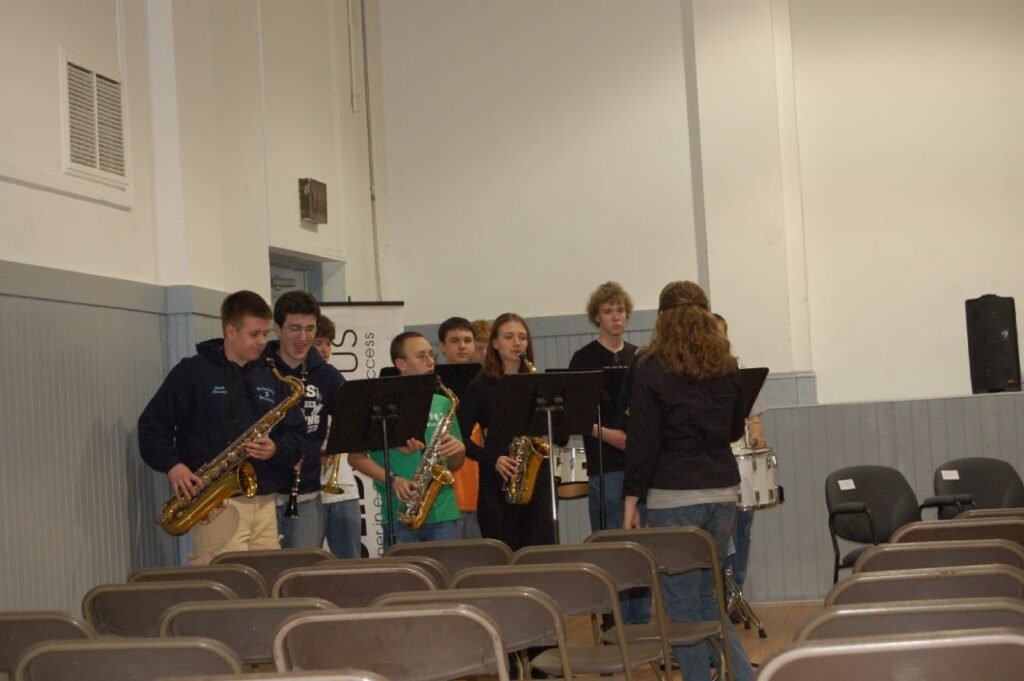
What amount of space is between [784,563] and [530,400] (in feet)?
12.4

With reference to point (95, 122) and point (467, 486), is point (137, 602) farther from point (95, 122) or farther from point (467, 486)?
point (95, 122)

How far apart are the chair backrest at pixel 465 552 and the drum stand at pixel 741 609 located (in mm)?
3136

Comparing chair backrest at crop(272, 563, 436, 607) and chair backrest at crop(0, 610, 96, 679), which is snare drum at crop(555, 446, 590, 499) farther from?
chair backrest at crop(0, 610, 96, 679)

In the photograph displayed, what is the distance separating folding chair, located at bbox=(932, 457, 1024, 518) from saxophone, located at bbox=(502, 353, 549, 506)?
284 cm

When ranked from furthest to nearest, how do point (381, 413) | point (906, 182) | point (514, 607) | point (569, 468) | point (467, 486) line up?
point (906, 182) → point (569, 468) → point (467, 486) → point (381, 413) → point (514, 607)

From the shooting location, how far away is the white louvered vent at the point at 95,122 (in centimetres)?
614

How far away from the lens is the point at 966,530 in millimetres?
4453

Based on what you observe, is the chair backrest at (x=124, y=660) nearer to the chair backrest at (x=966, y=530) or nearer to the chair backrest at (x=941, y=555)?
the chair backrest at (x=941, y=555)

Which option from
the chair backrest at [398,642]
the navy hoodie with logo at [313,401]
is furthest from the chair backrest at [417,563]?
the navy hoodie with logo at [313,401]

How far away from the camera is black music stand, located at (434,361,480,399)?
6.84 m

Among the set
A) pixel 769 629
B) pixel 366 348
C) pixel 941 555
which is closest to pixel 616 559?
pixel 941 555

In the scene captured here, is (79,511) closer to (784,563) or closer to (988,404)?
(784,563)

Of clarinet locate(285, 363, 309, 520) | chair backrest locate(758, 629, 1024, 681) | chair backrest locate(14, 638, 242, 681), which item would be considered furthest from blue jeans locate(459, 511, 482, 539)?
chair backrest locate(758, 629, 1024, 681)

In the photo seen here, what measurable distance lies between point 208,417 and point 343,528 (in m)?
1.41
